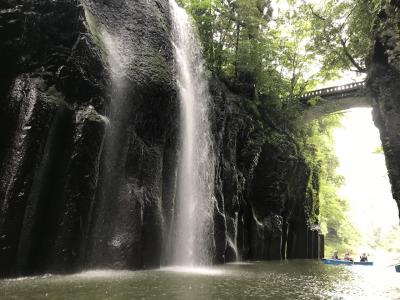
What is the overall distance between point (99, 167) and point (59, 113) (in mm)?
2104

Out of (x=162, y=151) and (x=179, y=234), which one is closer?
(x=162, y=151)

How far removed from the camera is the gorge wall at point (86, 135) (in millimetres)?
8648

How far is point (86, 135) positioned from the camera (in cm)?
959

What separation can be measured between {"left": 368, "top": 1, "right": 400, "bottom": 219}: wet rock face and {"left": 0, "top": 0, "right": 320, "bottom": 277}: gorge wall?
7.44 metres

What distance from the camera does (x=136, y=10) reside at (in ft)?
45.5

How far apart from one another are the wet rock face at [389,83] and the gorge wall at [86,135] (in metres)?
7.44

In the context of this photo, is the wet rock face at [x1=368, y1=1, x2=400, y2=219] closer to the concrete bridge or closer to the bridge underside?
the bridge underside

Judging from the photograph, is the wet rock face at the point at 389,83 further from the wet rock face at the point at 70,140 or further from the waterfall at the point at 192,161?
the wet rock face at the point at 70,140

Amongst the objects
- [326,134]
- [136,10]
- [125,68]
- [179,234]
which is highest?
[326,134]

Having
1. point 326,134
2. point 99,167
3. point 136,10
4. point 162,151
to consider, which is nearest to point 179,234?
point 162,151

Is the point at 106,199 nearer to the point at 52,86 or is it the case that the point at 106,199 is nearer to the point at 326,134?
the point at 52,86

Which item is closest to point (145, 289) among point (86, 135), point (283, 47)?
point (86, 135)

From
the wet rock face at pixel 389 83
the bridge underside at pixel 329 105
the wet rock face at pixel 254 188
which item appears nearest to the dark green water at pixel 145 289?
the wet rock face at pixel 389 83

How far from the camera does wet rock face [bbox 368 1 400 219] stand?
1144cm
